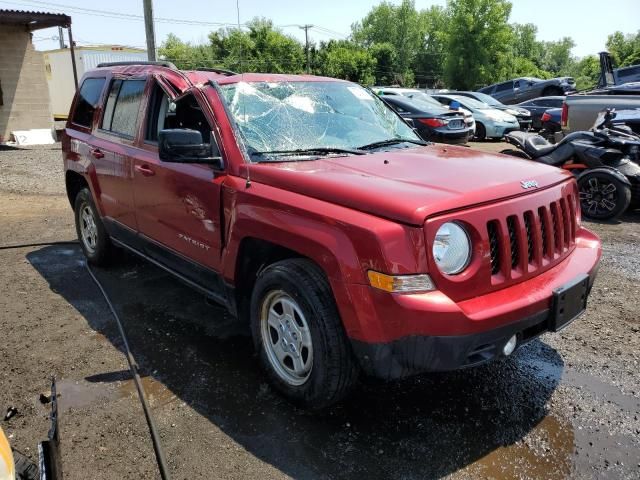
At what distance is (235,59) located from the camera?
168ft

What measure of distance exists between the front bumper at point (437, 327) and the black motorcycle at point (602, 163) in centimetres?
527

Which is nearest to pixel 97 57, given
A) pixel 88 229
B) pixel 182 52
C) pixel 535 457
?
pixel 88 229

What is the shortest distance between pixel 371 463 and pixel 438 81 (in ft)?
253

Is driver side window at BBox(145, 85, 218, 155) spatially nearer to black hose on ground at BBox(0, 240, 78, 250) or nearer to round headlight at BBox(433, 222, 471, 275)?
round headlight at BBox(433, 222, 471, 275)

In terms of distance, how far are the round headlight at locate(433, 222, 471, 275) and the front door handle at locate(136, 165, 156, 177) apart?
2.37 metres

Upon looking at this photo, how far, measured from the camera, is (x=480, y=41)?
173 feet

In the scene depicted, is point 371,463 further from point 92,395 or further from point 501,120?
point 501,120

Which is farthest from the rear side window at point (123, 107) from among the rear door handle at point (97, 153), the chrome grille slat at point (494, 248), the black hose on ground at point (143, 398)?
the chrome grille slat at point (494, 248)

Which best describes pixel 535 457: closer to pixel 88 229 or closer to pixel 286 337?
pixel 286 337

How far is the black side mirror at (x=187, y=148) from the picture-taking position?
323cm

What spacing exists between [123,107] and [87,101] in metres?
0.96

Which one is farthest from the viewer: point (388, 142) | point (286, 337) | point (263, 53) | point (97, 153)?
point (263, 53)

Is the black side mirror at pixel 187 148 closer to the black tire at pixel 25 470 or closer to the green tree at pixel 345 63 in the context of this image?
the black tire at pixel 25 470

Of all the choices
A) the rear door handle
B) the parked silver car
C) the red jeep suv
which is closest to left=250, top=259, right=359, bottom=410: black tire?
the red jeep suv
